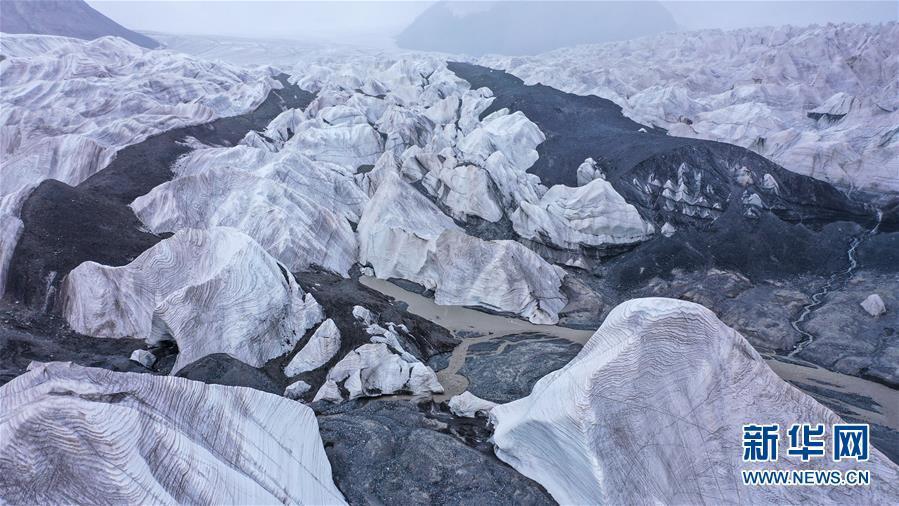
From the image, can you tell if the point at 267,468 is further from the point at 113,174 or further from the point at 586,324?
the point at 113,174

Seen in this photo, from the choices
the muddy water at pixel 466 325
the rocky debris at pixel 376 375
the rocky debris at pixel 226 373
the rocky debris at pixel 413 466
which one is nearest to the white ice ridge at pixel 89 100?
the rocky debris at pixel 226 373

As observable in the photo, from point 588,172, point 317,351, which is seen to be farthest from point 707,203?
→ point 317,351

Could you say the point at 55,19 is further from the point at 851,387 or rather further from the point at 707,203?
the point at 851,387

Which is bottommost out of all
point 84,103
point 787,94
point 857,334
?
point 857,334

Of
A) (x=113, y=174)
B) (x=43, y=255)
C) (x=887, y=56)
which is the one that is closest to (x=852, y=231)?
(x=43, y=255)

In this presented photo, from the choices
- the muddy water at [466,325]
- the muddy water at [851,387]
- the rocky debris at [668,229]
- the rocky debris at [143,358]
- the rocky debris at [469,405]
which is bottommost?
the muddy water at [466,325]

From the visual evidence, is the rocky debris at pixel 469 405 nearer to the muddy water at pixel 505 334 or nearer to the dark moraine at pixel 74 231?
the muddy water at pixel 505 334

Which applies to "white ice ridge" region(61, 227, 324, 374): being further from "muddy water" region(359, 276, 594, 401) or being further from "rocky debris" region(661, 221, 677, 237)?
"rocky debris" region(661, 221, 677, 237)
